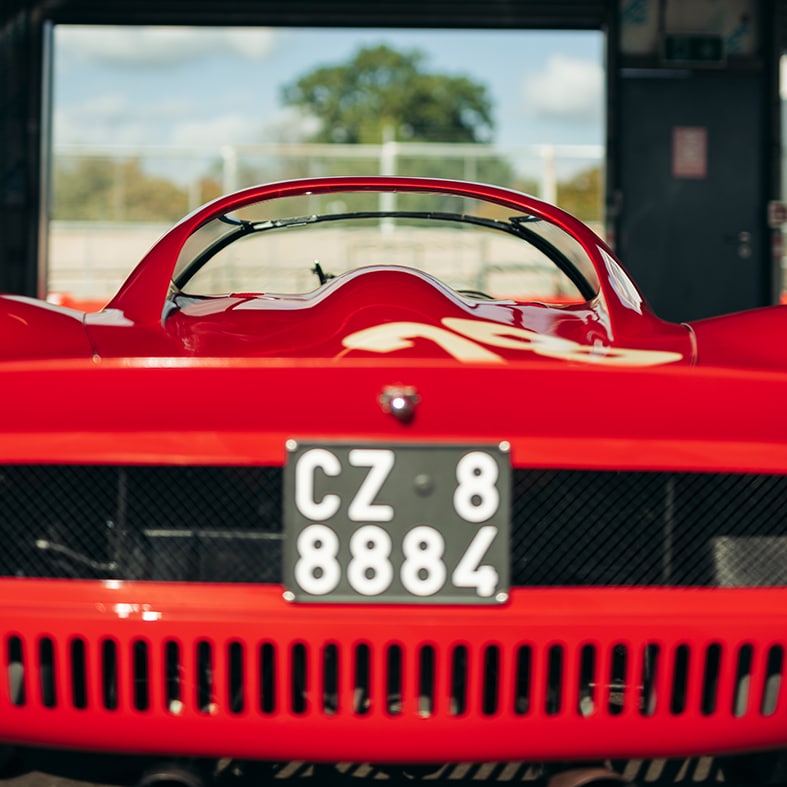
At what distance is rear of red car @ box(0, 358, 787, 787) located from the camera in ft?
5.40

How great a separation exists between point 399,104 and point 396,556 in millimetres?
67026

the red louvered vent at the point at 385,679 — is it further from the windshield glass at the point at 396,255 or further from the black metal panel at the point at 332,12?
the windshield glass at the point at 396,255

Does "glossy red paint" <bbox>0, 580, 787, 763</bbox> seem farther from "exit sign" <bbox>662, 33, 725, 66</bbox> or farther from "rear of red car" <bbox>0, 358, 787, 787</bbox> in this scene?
"exit sign" <bbox>662, 33, 725, 66</bbox>

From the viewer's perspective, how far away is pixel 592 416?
5.49 ft

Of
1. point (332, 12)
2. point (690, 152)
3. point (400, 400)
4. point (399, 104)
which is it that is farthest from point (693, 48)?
point (399, 104)

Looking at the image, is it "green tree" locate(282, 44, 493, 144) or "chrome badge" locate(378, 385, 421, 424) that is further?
"green tree" locate(282, 44, 493, 144)

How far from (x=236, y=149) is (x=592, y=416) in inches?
801

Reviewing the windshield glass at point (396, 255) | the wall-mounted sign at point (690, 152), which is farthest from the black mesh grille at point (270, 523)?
the windshield glass at point (396, 255)

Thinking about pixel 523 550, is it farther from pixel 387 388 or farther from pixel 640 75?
pixel 640 75

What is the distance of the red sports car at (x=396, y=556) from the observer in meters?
1.65

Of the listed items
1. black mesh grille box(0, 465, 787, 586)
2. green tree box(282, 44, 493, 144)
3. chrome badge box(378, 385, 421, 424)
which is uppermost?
green tree box(282, 44, 493, 144)

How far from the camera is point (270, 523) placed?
177cm

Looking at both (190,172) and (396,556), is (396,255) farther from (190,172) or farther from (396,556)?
(396,556)

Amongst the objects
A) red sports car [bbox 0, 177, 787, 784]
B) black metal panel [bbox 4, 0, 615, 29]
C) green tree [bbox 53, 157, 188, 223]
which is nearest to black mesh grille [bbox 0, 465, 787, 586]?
red sports car [bbox 0, 177, 787, 784]
